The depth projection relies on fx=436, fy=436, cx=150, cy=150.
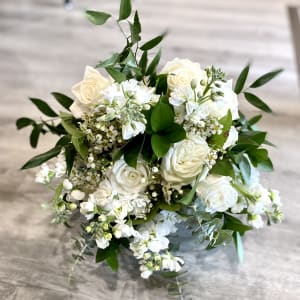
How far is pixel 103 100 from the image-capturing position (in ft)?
2.36

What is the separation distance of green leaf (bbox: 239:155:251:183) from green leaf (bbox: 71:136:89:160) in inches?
11.1

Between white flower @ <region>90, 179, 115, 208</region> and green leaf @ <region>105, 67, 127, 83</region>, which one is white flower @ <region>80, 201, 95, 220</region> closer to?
white flower @ <region>90, 179, 115, 208</region>

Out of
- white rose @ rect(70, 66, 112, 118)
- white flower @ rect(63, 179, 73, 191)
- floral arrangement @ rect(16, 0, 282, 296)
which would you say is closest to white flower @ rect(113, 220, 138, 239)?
floral arrangement @ rect(16, 0, 282, 296)

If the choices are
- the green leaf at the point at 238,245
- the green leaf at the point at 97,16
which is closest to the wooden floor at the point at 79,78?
the green leaf at the point at 238,245

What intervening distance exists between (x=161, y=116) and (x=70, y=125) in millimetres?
219

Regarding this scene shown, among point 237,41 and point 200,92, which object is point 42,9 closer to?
point 237,41

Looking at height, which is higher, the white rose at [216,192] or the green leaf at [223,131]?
the green leaf at [223,131]

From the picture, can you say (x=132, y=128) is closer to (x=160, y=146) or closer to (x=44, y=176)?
(x=160, y=146)

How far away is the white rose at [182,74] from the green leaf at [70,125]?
7.5 inches

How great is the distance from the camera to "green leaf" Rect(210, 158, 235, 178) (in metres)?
0.76

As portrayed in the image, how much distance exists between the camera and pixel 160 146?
2.36 feet

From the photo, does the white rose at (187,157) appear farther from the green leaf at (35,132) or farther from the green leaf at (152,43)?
the green leaf at (35,132)

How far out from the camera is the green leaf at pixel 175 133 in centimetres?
71

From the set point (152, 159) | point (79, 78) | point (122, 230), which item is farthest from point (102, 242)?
point (79, 78)
